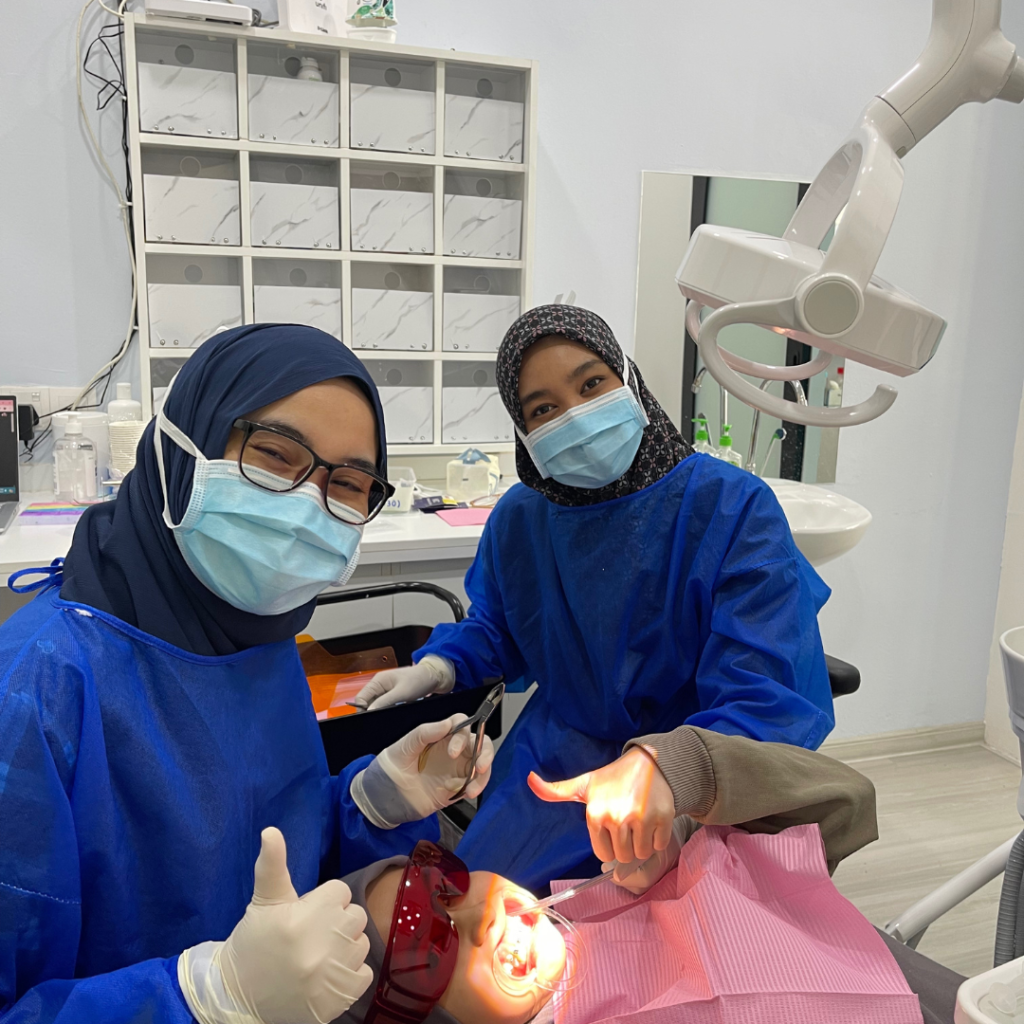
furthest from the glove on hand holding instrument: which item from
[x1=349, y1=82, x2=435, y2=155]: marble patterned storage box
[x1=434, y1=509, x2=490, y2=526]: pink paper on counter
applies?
[x1=349, y1=82, x2=435, y2=155]: marble patterned storage box

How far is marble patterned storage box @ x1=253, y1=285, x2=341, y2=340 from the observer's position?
2.37 meters

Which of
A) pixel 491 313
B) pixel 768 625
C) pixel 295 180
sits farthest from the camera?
pixel 491 313

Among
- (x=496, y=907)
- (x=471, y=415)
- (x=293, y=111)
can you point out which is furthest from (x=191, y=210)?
(x=496, y=907)

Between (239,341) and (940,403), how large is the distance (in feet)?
9.05

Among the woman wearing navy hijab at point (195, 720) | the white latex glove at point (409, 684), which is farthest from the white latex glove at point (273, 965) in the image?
the white latex glove at point (409, 684)

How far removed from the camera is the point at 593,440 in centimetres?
136

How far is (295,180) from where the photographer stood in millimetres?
2387

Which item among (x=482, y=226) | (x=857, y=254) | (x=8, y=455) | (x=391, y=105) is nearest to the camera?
(x=857, y=254)

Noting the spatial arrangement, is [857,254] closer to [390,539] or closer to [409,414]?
[390,539]

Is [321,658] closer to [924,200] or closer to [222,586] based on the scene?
[222,586]

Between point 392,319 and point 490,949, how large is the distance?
5.95 ft

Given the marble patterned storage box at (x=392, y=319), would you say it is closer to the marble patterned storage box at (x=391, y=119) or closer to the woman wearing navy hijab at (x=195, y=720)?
the marble patterned storage box at (x=391, y=119)

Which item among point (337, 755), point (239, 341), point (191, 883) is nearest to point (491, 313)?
point (337, 755)

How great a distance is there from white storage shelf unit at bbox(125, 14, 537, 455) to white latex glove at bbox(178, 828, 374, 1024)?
1836 millimetres
